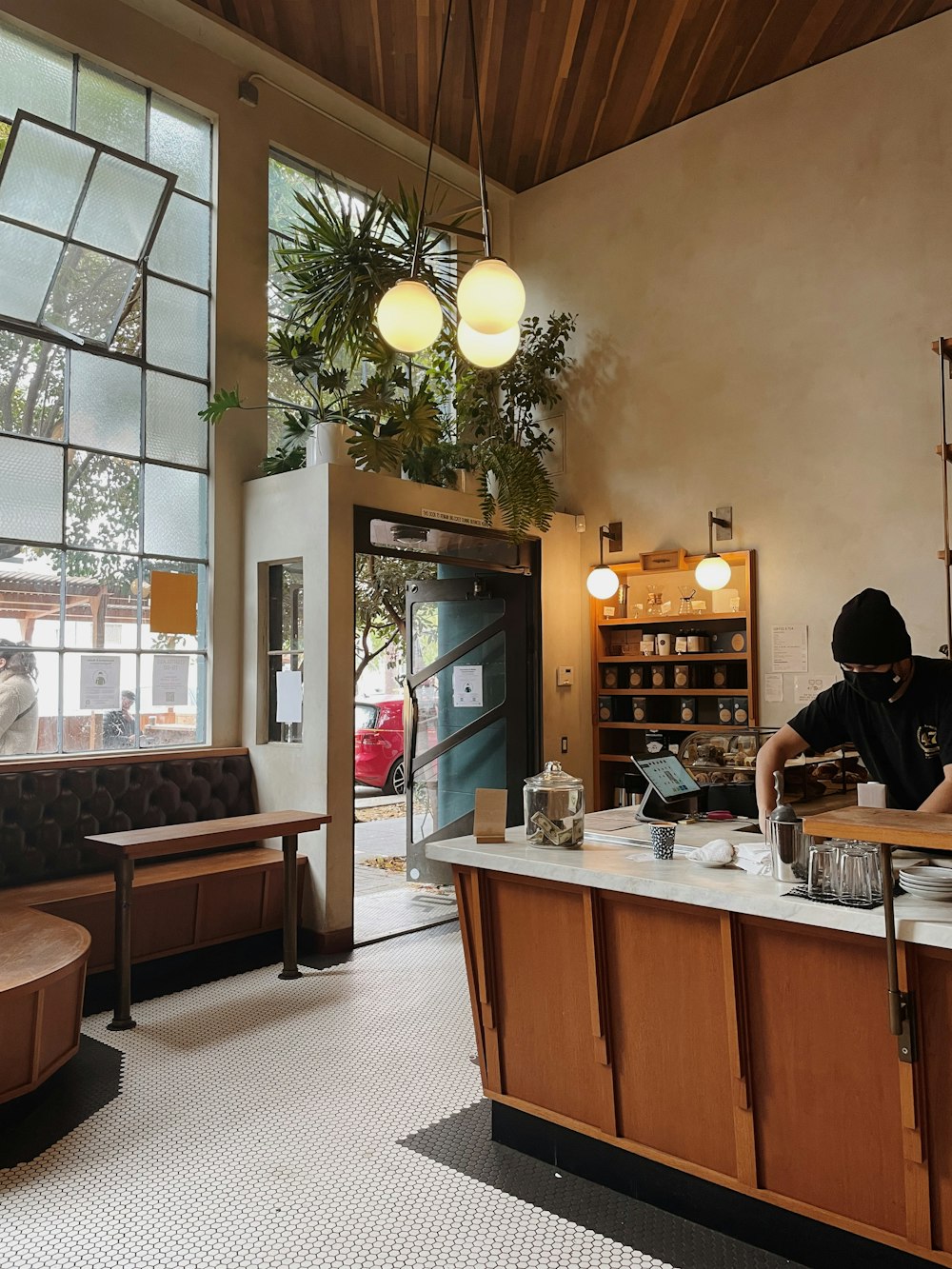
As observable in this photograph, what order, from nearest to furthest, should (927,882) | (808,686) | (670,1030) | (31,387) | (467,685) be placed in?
(927,882) < (670,1030) < (31,387) < (808,686) < (467,685)

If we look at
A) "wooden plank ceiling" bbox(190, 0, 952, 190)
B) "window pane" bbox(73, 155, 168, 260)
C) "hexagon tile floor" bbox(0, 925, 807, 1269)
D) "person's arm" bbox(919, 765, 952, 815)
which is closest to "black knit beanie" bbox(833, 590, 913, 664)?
"person's arm" bbox(919, 765, 952, 815)

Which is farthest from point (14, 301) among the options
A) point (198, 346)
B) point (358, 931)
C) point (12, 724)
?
point (358, 931)

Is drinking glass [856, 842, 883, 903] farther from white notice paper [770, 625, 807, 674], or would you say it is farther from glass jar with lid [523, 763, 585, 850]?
white notice paper [770, 625, 807, 674]

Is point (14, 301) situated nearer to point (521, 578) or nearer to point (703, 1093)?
point (521, 578)

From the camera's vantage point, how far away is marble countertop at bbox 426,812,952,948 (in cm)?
216

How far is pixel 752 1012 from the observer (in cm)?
245

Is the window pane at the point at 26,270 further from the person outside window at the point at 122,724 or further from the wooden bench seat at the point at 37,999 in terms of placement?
the wooden bench seat at the point at 37,999

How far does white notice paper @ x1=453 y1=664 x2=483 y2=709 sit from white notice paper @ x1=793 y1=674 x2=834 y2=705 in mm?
2163

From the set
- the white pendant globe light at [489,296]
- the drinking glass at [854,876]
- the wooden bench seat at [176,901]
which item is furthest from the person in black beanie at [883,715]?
the wooden bench seat at [176,901]

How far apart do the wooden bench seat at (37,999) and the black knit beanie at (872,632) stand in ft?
9.43

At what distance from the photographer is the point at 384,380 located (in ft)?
18.7

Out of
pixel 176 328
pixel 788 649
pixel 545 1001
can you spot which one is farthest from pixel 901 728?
pixel 176 328

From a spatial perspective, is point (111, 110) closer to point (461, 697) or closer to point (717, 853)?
point (461, 697)

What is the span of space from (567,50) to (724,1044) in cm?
627
